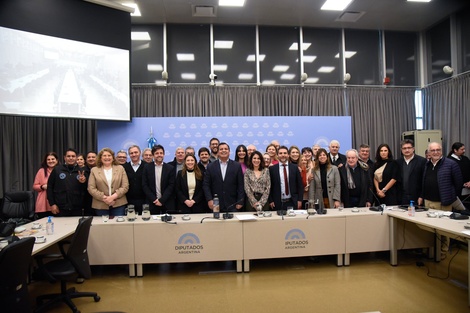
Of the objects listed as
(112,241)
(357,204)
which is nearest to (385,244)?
(357,204)

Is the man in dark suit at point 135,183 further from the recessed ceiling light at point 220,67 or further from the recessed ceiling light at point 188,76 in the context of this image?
the recessed ceiling light at point 220,67

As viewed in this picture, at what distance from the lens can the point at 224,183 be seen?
12.4 feet

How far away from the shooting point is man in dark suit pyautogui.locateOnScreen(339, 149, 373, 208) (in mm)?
4027

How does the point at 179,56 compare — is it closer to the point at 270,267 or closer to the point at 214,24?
the point at 214,24

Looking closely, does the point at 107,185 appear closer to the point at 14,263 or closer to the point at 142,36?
the point at 14,263

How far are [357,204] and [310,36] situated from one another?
15.3ft

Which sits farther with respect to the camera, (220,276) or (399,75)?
(399,75)

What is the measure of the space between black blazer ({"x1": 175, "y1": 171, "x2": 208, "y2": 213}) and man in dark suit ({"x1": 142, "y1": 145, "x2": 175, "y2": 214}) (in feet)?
0.30

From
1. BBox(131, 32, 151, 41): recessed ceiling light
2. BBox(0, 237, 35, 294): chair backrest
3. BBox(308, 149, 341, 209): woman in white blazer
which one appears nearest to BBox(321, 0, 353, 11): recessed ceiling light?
BBox(308, 149, 341, 209): woman in white blazer

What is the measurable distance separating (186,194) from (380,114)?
18.5 feet

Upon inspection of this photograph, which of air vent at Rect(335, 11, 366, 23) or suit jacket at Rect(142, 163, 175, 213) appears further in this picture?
air vent at Rect(335, 11, 366, 23)

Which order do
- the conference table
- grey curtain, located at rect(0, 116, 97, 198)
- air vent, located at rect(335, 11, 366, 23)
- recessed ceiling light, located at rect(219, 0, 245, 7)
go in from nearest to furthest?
1. the conference table
2. grey curtain, located at rect(0, 116, 97, 198)
3. recessed ceiling light, located at rect(219, 0, 245, 7)
4. air vent, located at rect(335, 11, 366, 23)

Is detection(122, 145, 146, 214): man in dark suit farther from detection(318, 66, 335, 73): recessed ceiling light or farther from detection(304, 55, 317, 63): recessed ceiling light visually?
detection(318, 66, 335, 73): recessed ceiling light

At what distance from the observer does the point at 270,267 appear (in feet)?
11.8
